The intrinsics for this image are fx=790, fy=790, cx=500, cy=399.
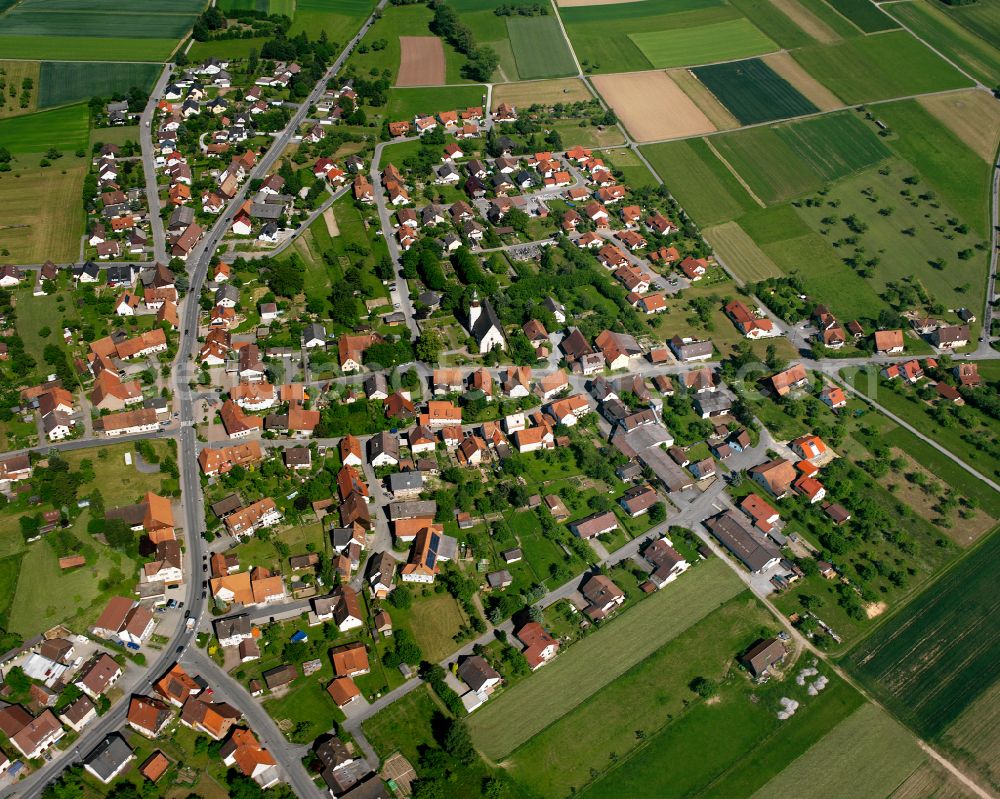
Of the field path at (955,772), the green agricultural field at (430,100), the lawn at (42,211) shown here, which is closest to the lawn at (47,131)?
the lawn at (42,211)

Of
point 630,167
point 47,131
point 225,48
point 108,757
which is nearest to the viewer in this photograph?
point 108,757

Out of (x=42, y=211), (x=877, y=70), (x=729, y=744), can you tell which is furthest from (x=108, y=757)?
(x=877, y=70)

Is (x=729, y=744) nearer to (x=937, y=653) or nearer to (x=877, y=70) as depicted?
(x=937, y=653)

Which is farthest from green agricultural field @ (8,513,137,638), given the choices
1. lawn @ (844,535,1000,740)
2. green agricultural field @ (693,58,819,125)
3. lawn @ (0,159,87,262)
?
green agricultural field @ (693,58,819,125)

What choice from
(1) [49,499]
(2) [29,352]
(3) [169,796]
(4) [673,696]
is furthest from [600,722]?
(2) [29,352]

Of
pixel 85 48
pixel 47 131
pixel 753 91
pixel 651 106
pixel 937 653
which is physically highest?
pixel 753 91

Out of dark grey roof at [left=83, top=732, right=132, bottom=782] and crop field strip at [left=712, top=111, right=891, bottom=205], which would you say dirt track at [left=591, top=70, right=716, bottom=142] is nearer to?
crop field strip at [left=712, top=111, right=891, bottom=205]

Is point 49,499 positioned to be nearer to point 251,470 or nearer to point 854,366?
point 251,470
